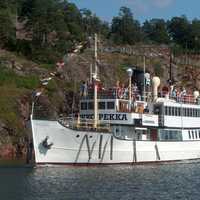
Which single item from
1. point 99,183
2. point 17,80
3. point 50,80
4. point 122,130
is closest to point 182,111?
point 122,130

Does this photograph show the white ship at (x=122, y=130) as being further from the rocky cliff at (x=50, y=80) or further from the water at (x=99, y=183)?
the rocky cliff at (x=50, y=80)

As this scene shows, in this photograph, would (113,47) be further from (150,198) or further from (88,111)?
(150,198)

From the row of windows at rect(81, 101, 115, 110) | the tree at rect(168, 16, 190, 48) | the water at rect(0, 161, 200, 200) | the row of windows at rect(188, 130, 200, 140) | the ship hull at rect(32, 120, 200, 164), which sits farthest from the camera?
the tree at rect(168, 16, 190, 48)

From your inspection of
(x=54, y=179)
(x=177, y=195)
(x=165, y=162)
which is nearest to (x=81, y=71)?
(x=165, y=162)

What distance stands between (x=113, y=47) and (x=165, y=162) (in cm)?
7092

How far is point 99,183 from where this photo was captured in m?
50.2

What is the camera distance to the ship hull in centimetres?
6012

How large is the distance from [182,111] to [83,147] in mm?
16866

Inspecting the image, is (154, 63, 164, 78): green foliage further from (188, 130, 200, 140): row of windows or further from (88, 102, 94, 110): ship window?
(88, 102, 94, 110): ship window

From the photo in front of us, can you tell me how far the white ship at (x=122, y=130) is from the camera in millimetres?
60562

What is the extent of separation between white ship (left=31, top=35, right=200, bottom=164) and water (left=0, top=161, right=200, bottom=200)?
5.60 feet

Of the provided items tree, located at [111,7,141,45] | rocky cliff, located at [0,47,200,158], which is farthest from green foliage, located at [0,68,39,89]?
tree, located at [111,7,141,45]

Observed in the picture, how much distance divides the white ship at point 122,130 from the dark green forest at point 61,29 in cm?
4297

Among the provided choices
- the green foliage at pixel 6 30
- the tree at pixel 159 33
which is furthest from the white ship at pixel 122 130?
the tree at pixel 159 33
